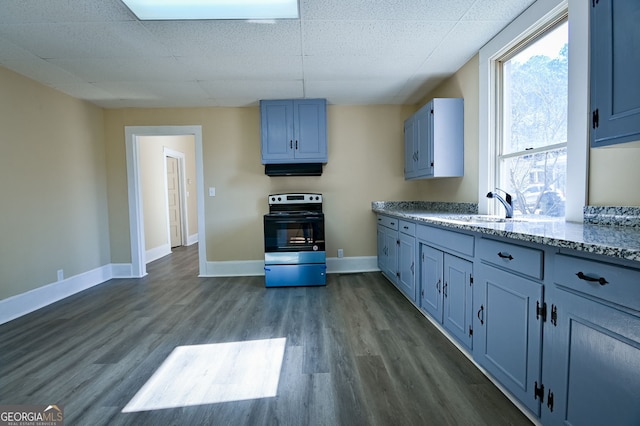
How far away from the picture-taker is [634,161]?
1.34m

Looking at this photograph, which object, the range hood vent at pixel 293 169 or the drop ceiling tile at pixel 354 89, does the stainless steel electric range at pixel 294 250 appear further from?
the drop ceiling tile at pixel 354 89

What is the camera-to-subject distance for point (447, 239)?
202cm

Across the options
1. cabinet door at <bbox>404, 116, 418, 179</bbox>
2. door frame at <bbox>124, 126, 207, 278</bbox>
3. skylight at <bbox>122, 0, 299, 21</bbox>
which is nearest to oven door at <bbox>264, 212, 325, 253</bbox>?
door frame at <bbox>124, 126, 207, 278</bbox>

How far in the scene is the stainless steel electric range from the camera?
3373 millimetres

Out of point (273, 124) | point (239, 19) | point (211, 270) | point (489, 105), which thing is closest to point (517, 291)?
point (489, 105)

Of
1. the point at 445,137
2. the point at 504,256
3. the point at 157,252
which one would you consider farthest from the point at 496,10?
the point at 157,252

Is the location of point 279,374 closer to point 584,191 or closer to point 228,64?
point 584,191

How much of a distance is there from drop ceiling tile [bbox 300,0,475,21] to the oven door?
79.1 inches

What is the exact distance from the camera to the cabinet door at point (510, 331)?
127cm

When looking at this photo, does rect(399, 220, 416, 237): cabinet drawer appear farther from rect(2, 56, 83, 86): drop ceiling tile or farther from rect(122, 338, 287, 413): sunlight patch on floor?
rect(2, 56, 83, 86): drop ceiling tile

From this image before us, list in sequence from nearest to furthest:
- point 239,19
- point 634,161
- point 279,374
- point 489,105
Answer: point 634,161
point 279,374
point 239,19
point 489,105

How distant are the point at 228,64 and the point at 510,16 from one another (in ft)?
7.43

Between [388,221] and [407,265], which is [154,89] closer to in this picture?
[388,221]

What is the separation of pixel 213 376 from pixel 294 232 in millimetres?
1870
